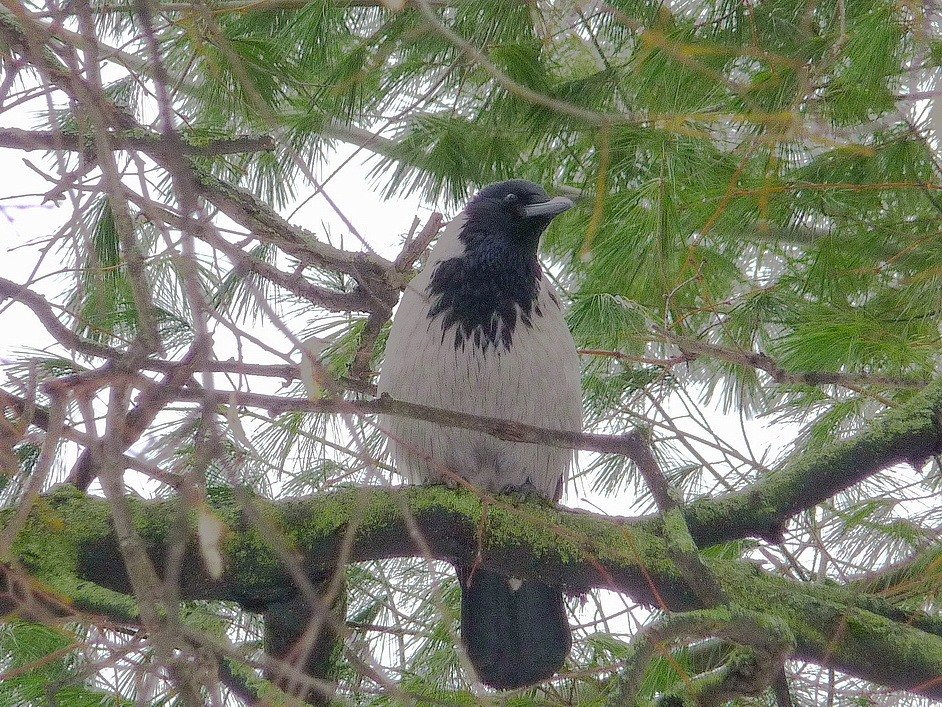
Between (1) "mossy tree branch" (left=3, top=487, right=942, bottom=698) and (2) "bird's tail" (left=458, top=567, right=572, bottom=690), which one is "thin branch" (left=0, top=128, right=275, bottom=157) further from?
(2) "bird's tail" (left=458, top=567, right=572, bottom=690)

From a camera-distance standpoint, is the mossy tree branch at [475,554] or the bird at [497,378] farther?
the bird at [497,378]

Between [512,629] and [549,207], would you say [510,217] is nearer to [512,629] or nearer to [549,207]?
Answer: [549,207]

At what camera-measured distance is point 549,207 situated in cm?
288

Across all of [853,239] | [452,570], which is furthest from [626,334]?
[452,570]

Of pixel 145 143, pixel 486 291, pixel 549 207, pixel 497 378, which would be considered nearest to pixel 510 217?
pixel 549 207

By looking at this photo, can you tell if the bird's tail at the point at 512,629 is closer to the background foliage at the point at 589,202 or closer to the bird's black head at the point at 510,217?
the background foliage at the point at 589,202

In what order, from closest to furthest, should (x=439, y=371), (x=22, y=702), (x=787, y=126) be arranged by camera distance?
(x=787, y=126) → (x=22, y=702) → (x=439, y=371)

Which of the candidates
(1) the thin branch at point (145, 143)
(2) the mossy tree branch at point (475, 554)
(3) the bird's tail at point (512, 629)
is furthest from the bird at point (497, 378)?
(1) the thin branch at point (145, 143)

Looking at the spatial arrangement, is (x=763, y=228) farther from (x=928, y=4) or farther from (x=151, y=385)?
(x=151, y=385)

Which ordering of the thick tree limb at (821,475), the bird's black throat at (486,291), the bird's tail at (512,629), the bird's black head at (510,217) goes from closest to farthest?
1. the thick tree limb at (821,475)
2. the bird's tail at (512,629)
3. the bird's black throat at (486,291)
4. the bird's black head at (510,217)

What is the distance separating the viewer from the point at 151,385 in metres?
1.43

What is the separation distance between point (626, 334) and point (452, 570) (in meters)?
0.89

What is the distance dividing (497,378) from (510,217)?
504 mm

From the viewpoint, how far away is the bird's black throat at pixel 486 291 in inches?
110
